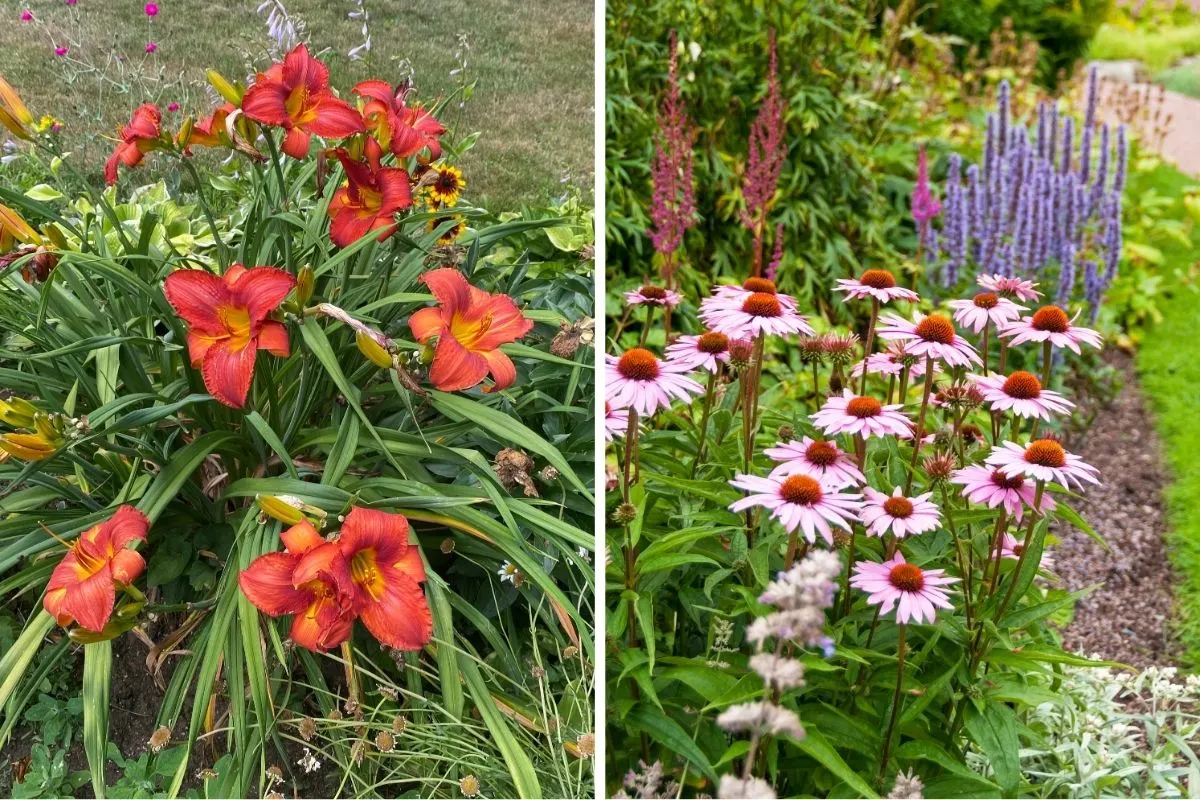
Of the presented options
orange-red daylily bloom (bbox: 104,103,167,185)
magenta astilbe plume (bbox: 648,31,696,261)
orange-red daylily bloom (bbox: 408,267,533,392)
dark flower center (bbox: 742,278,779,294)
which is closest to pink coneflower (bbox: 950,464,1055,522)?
dark flower center (bbox: 742,278,779,294)

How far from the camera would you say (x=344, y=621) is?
1.30 meters

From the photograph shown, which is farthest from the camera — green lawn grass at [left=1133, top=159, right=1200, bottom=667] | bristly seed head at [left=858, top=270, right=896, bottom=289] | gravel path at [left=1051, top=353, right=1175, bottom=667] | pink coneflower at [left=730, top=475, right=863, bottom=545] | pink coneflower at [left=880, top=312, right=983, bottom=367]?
green lawn grass at [left=1133, top=159, right=1200, bottom=667]

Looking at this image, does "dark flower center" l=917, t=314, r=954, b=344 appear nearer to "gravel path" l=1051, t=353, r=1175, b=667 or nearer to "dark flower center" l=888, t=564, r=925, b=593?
"dark flower center" l=888, t=564, r=925, b=593

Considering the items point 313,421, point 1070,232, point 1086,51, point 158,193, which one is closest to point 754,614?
point 313,421

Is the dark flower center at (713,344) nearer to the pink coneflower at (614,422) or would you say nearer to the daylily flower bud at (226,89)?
the pink coneflower at (614,422)

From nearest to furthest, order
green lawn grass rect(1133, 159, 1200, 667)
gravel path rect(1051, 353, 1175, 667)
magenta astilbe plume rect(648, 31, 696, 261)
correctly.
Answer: magenta astilbe plume rect(648, 31, 696, 261) → gravel path rect(1051, 353, 1175, 667) → green lawn grass rect(1133, 159, 1200, 667)

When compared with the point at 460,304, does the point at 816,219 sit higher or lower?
lower

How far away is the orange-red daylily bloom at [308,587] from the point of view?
1.29 m

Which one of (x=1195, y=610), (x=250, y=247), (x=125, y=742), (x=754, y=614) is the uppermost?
(x=250, y=247)

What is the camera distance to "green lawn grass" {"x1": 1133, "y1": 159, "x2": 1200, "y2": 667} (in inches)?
106

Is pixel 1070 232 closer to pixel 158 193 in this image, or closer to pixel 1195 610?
pixel 1195 610

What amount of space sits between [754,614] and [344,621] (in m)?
0.47

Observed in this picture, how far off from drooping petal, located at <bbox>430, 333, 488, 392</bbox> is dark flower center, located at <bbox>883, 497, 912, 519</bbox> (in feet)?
1.77

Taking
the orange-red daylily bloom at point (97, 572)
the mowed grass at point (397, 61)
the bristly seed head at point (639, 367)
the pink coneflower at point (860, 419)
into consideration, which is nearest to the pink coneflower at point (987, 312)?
the pink coneflower at point (860, 419)
